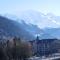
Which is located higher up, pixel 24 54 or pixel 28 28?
pixel 28 28

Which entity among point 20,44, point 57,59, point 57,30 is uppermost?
point 57,30

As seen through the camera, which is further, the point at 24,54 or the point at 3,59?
the point at 24,54

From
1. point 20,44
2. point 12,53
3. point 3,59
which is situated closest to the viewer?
point 3,59

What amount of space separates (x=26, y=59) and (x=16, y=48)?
0.55 meters

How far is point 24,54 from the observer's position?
9.08 metres

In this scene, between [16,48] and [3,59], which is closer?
[3,59]

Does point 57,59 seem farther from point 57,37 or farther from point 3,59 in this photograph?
point 57,37

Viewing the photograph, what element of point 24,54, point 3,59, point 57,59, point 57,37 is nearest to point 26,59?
point 24,54

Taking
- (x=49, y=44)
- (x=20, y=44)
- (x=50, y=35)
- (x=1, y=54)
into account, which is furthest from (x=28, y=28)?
(x=1, y=54)

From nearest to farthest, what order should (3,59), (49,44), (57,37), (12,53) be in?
(3,59) → (12,53) → (49,44) → (57,37)

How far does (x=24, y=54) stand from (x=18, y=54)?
11.6 inches

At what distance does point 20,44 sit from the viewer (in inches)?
368

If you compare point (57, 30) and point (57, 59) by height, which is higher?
point (57, 30)

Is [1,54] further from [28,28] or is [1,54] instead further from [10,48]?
[28,28]
